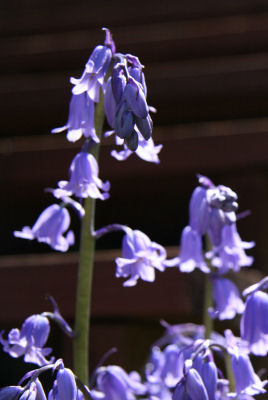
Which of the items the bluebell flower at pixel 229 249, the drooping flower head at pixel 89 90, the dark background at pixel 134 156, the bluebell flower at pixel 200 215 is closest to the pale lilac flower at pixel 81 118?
the drooping flower head at pixel 89 90

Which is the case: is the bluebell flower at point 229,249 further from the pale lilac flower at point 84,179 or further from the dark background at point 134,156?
the dark background at point 134,156

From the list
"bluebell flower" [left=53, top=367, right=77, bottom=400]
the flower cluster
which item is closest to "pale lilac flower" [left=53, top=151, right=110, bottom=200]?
the flower cluster

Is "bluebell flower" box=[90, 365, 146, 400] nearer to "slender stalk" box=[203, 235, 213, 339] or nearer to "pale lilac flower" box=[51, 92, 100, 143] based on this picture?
"slender stalk" box=[203, 235, 213, 339]

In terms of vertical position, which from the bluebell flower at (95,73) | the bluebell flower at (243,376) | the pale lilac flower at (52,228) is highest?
the bluebell flower at (95,73)

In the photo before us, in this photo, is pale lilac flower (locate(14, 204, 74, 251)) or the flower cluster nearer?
the flower cluster

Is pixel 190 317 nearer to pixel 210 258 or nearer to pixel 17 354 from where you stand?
pixel 210 258

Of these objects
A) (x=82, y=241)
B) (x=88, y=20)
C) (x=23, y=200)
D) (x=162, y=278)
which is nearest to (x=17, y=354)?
(x=82, y=241)
